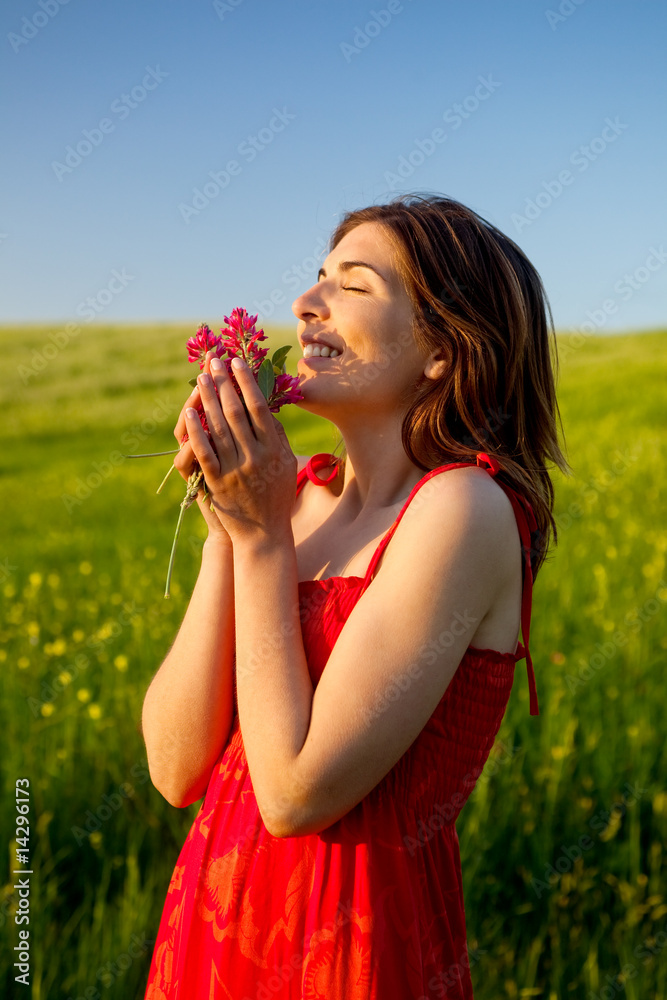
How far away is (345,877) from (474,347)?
1118mm

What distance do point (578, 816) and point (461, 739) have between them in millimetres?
2166

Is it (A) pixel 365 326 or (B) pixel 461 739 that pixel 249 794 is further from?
(A) pixel 365 326

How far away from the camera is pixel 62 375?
2270cm

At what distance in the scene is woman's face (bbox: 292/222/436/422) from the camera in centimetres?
176

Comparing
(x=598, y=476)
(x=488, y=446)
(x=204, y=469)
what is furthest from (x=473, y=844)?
(x=598, y=476)

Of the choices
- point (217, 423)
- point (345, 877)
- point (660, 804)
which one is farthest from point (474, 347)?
point (660, 804)

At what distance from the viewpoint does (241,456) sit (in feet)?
5.18

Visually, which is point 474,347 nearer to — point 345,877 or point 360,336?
point 360,336

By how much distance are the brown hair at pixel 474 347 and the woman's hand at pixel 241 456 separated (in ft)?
1.17

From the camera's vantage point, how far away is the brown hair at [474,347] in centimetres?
178

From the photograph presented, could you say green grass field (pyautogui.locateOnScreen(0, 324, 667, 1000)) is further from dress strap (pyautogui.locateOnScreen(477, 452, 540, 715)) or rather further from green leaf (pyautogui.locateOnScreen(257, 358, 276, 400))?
dress strap (pyautogui.locateOnScreen(477, 452, 540, 715))
